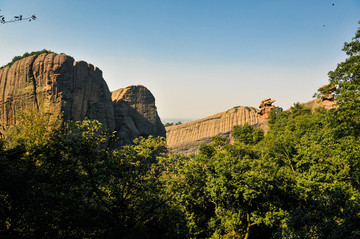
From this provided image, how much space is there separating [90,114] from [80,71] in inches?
547

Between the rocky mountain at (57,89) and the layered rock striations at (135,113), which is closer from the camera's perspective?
the rocky mountain at (57,89)

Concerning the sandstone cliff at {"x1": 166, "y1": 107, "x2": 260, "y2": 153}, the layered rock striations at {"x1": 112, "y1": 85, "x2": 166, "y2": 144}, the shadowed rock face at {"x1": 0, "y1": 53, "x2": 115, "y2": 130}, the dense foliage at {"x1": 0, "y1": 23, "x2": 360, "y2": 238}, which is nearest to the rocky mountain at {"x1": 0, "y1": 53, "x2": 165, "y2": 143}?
the shadowed rock face at {"x1": 0, "y1": 53, "x2": 115, "y2": 130}

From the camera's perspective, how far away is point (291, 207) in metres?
18.0

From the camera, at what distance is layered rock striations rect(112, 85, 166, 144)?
236 feet

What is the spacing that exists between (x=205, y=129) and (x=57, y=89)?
88458 millimetres

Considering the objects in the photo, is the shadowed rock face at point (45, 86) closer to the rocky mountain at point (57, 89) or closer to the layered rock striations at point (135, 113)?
the rocky mountain at point (57, 89)

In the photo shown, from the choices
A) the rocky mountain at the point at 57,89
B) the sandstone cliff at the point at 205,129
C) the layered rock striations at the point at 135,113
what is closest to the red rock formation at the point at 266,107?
the sandstone cliff at the point at 205,129

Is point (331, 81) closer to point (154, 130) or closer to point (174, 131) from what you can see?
point (154, 130)

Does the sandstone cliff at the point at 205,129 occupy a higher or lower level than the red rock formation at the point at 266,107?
lower

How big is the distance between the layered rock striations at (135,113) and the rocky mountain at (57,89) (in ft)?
10.5

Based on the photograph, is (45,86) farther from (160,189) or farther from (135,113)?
(160,189)

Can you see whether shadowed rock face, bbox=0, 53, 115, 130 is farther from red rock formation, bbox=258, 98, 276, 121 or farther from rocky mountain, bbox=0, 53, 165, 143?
red rock formation, bbox=258, 98, 276, 121

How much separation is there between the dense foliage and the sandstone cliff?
95.0 metres

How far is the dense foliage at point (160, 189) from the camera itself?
928 centimetres
